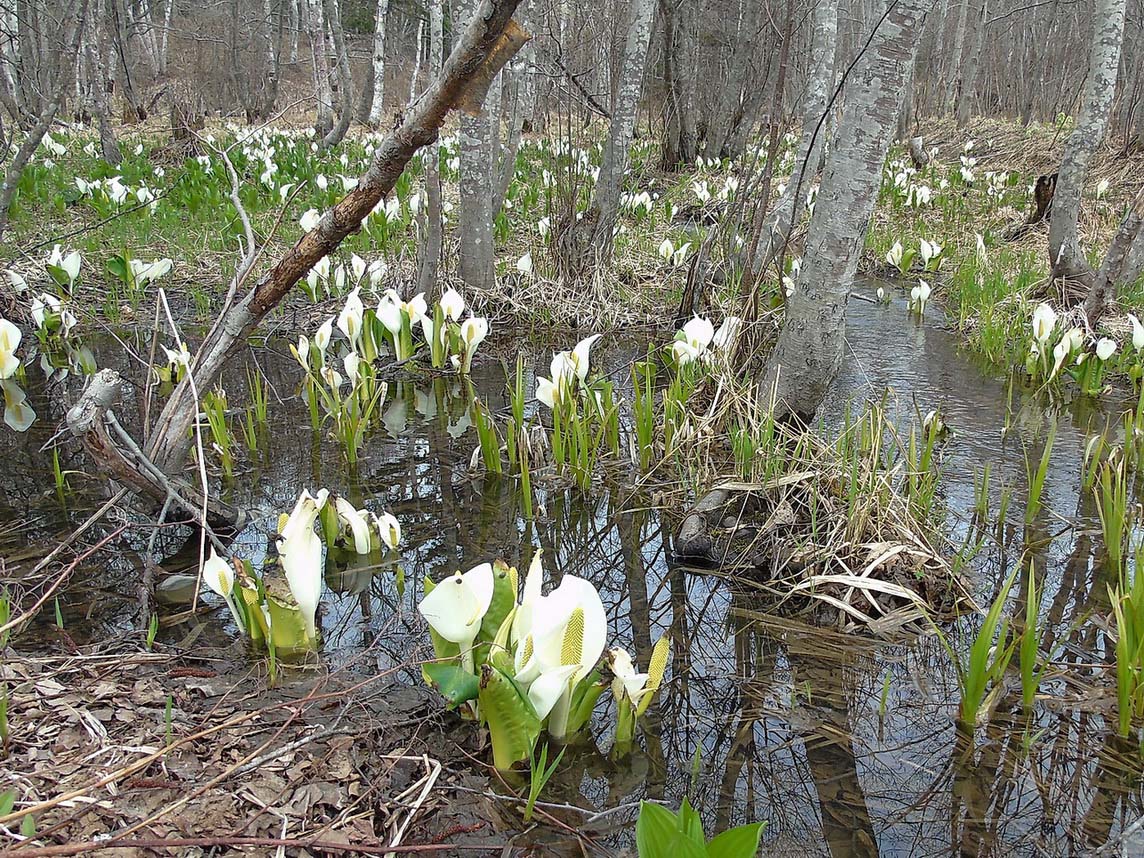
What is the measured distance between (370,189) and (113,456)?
1.12 m

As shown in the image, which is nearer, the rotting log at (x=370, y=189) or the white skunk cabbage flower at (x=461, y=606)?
the white skunk cabbage flower at (x=461, y=606)

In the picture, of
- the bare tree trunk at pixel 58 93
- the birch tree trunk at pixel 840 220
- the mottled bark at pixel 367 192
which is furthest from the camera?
the bare tree trunk at pixel 58 93

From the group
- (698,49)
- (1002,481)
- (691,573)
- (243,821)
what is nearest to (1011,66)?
(698,49)

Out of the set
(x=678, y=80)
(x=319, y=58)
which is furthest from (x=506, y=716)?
(x=319, y=58)

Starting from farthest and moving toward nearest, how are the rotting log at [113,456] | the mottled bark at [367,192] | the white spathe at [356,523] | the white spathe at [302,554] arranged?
the white spathe at [356,523] → the rotting log at [113,456] → the white spathe at [302,554] → the mottled bark at [367,192]

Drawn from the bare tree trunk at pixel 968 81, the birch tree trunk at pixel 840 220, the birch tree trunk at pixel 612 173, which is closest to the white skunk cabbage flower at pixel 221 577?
the birch tree trunk at pixel 840 220

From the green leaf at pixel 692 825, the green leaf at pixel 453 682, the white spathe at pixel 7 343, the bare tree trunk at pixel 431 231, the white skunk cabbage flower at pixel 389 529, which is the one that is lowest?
the white skunk cabbage flower at pixel 389 529

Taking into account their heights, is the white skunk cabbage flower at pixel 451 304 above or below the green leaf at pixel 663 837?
above

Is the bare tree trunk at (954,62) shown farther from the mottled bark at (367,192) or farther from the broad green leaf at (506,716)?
the broad green leaf at (506,716)

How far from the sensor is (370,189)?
8.35ft

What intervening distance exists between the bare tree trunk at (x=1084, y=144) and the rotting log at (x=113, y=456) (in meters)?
6.01

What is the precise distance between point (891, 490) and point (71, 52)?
13.9 feet

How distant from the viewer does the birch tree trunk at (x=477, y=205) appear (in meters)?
5.78

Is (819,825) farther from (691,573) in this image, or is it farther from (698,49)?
(698,49)
